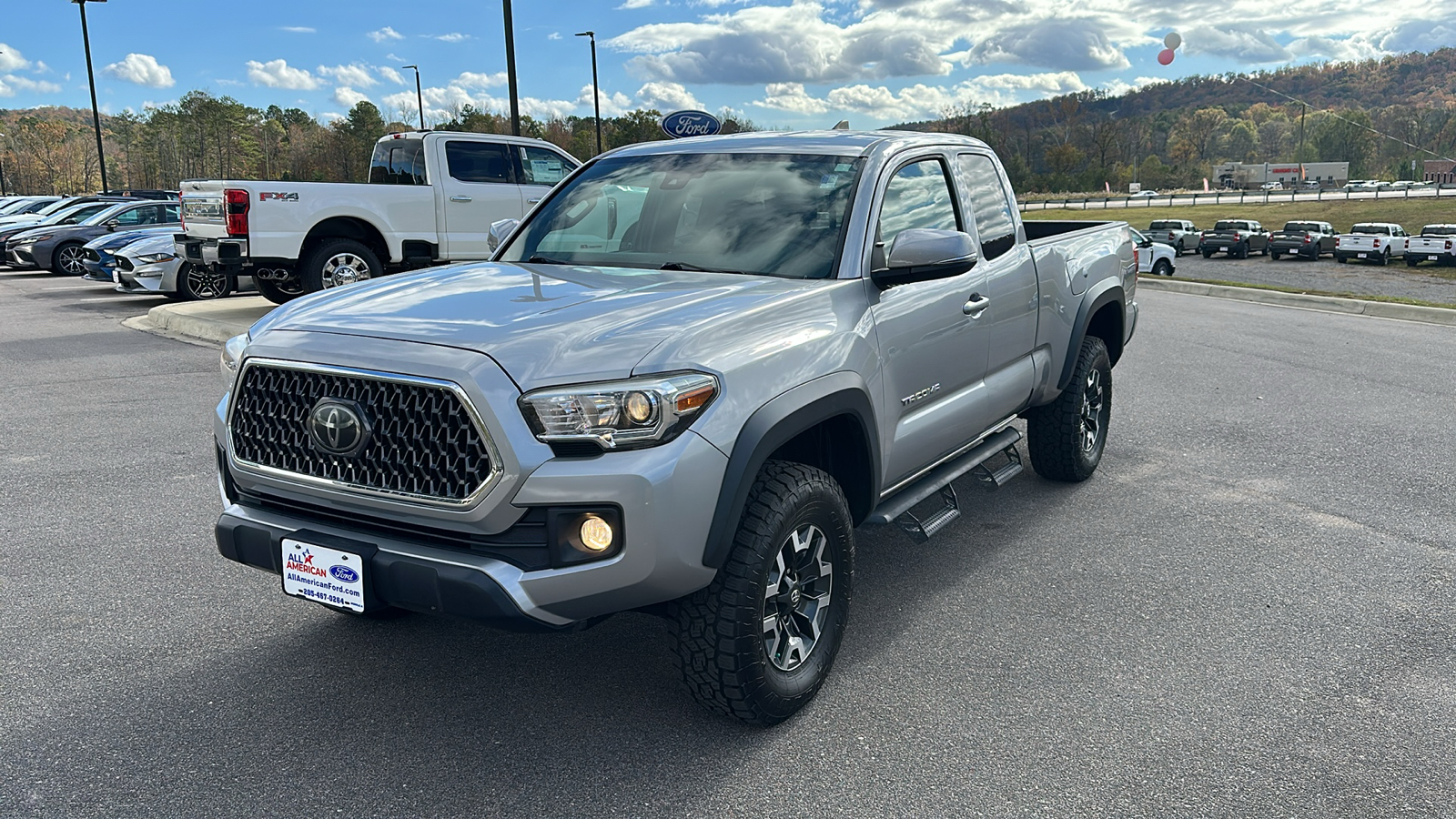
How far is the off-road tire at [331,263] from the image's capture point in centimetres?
1189

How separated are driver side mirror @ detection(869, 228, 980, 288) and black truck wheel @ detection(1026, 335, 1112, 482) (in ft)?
7.49

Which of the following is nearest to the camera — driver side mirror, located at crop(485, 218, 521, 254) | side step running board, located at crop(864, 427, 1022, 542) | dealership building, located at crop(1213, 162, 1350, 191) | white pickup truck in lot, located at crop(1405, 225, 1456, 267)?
side step running board, located at crop(864, 427, 1022, 542)

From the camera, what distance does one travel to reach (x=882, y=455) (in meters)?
3.90

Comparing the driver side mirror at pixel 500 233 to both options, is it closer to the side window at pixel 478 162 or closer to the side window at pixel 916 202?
the side window at pixel 916 202

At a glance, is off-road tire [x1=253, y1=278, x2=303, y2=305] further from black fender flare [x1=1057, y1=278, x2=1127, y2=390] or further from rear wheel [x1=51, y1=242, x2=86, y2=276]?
rear wheel [x1=51, y1=242, x2=86, y2=276]

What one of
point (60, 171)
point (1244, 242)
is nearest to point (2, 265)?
point (1244, 242)

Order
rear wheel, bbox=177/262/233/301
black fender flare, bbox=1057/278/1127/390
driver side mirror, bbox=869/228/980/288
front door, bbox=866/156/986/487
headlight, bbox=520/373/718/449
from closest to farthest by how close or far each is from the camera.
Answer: headlight, bbox=520/373/718/449 → driver side mirror, bbox=869/228/980/288 → front door, bbox=866/156/986/487 → black fender flare, bbox=1057/278/1127/390 → rear wheel, bbox=177/262/233/301

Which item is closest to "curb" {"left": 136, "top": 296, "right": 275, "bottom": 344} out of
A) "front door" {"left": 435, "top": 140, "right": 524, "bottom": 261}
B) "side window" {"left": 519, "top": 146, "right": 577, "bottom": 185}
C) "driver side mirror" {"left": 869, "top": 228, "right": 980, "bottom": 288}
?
"front door" {"left": 435, "top": 140, "right": 524, "bottom": 261}

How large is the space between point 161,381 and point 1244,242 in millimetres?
46400

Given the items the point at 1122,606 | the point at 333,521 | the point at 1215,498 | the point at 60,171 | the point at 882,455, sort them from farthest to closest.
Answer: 1. the point at 60,171
2. the point at 1215,498
3. the point at 1122,606
4. the point at 882,455
5. the point at 333,521

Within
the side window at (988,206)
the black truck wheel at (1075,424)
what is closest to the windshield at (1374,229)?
the black truck wheel at (1075,424)

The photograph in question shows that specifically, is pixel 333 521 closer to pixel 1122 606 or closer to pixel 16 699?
pixel 16 699

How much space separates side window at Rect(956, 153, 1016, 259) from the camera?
5.04 meters

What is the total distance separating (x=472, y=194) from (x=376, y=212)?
1.17 metres
